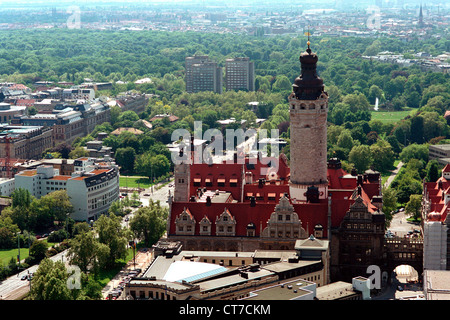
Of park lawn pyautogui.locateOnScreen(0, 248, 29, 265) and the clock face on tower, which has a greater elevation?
the clock face on tower

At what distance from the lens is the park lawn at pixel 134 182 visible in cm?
18600

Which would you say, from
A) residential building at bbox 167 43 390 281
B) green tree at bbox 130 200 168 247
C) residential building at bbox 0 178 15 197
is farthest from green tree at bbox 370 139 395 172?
residential building at bbox 167 43 390 281

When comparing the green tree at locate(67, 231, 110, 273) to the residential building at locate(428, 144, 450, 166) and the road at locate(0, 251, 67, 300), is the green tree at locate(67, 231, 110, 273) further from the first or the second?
the residential building at locate(428, 144, 450, 166)

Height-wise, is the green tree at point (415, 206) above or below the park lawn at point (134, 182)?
above

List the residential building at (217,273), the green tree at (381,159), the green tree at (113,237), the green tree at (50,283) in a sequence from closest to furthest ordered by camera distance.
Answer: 1. the residential building at (217,273)
2. the green tree at (50,283)
3. the green tree at (113,237)
4. the green tree at (381,159)

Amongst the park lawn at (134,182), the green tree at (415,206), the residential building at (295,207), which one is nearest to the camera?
the residential building at (295,207)

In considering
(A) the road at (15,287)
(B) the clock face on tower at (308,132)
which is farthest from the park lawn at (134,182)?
(B) the clock face on tower at (308,132)

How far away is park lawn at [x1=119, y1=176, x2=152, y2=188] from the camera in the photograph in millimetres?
186000

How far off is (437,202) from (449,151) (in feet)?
248

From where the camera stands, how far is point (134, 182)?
191 metres

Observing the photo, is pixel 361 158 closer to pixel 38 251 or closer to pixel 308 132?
pixel 308 132

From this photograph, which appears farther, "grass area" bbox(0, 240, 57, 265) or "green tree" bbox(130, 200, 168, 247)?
"grass area" bbox(0, 240, 57, 265)

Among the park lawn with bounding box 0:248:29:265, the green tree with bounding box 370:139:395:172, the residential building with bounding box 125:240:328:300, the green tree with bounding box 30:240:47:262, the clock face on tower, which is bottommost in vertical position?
the park lawn with bounding box 0:248:29:265

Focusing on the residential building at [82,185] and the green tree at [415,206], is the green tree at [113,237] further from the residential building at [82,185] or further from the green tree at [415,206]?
the green tree at [415,206]
